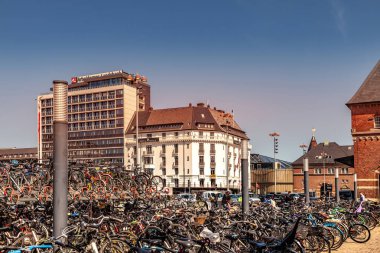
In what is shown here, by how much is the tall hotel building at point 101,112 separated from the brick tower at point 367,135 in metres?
53.5

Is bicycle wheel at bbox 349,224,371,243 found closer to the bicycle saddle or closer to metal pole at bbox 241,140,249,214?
metal pole at bbox 241,140,249,214

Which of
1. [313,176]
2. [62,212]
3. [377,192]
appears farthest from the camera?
A: [313,176]

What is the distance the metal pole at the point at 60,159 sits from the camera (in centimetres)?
838

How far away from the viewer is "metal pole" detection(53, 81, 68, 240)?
8.38m

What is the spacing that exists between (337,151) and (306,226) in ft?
252

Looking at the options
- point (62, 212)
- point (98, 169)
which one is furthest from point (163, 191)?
point (62, 212)

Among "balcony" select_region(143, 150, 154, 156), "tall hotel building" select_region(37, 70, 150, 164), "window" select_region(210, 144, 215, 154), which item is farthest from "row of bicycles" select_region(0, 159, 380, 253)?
"tall hotel building" select_region(37, 70, 150, 164)

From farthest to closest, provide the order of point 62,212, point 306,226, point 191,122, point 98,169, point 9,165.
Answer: point 191,122 < point 98,169 < point 9,165 < point 306,226 < point 62,212

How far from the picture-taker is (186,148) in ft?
294

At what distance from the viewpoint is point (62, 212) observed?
8406mm

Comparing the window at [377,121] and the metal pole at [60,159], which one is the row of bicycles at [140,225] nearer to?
the metal pole at [60,159]

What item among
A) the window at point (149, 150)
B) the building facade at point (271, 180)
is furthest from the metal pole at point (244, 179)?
the window at point (149, 150)

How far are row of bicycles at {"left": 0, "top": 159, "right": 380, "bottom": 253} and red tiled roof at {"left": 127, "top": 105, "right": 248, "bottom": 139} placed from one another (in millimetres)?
71388

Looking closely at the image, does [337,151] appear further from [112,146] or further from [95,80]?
[95,80]
